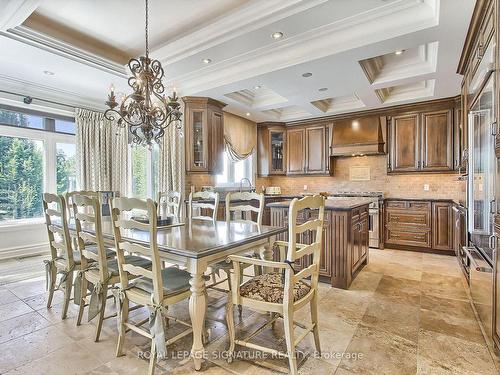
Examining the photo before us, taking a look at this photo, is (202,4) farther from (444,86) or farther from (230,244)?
(444,86)

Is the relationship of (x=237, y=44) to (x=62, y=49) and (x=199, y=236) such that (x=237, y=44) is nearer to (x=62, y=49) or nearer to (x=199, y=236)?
(x=62, y=49)

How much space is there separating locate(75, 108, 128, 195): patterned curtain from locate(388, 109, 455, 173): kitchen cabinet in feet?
16.6

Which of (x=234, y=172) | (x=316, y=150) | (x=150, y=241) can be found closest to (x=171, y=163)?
(x=234, y=172)

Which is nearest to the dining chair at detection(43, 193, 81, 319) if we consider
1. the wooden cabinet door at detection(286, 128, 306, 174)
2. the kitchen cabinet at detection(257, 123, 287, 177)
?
the kitchen cabinet at detection(257, 123, 287, 177)

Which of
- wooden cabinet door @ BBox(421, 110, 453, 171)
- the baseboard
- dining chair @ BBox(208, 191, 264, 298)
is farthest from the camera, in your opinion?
wooden cabinet door @ BBox(421, 110, 453, 171)

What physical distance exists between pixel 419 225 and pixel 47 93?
657 centimetres

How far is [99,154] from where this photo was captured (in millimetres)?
4785

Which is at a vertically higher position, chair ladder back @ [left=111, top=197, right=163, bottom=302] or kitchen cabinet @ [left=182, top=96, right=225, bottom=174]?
kitchen cabinet @ [left=182, top=96, right=225, bottom=174]

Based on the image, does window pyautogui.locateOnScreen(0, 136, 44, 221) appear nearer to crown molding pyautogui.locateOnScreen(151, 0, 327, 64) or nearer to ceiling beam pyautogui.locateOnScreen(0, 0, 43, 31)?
ceiling beam pyautogui.locateOnScreen(0, 0, 43, 31)

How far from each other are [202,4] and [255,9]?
0.54m

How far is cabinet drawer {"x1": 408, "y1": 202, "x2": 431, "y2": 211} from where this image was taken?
4746 mm

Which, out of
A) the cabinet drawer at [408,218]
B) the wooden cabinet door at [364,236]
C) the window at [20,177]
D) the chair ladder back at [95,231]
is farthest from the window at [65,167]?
the cabinet drawer at [408,218]

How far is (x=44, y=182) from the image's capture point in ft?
14.9

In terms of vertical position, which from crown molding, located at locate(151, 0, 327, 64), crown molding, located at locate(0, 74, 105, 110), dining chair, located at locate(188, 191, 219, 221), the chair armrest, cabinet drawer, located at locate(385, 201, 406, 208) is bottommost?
the chair armrest
